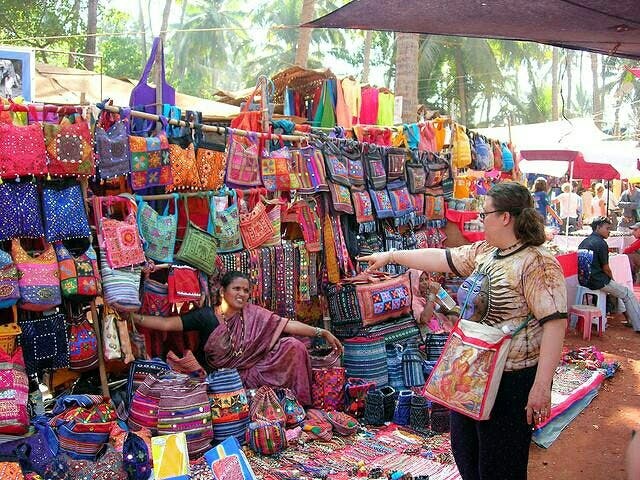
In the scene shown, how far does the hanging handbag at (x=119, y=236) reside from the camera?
166 inches

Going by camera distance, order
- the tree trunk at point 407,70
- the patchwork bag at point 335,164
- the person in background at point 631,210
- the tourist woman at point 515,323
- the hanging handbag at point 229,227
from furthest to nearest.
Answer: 1. the person in background at point 631,210
2. the tree trunk at point 407,70
3. the patchwork bag at point 335,164
4. the hanging handbag at point 229,227
5. the tourist woman at point 515,323

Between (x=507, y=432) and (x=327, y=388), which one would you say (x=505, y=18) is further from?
(x=327, y=388)

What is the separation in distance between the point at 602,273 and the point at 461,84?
20797mm

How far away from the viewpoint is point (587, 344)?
802cm

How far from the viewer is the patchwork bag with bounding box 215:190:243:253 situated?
194 inches

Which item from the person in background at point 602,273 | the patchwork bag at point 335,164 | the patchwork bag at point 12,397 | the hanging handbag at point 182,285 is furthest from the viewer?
the person in background at point 602,273

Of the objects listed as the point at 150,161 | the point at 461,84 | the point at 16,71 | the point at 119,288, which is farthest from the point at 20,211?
the point at 461,84

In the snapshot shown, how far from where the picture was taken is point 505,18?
10.6ft

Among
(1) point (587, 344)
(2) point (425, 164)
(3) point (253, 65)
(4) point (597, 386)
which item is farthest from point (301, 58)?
(3) point (253, 65)

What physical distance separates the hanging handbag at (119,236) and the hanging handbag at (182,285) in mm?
338

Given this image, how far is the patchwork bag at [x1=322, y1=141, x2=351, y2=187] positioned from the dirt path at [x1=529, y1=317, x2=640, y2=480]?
2.79 m

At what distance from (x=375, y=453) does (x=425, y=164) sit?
3936 millimetres

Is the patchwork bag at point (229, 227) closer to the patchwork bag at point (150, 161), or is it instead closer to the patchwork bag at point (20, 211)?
the patchwork bag at point (150, 161)

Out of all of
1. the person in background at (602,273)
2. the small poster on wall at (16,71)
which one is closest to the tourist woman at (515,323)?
the small poster on wall at (16,71)
